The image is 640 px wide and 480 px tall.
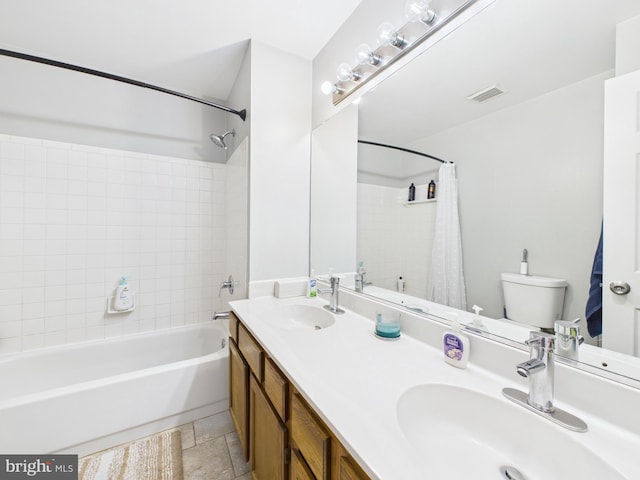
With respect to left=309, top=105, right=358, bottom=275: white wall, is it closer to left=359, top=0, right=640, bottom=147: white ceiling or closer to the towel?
left=359, top=0, right=640, bottom=147: white ceiling

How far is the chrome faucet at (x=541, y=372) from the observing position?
24.7 inches

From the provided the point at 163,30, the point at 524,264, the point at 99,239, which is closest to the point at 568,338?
the point at 524,264

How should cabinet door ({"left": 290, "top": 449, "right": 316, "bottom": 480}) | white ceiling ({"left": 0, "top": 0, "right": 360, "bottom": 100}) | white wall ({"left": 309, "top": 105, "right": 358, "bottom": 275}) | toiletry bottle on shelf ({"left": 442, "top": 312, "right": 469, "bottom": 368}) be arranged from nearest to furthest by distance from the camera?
1. cabinet door ({"left": 290, "top": 449, "right": 316, "bottom": 480})
2. toiletry bottle on shelf ({"left": 442, "top": 312, "right": 469, "bottom": 368})
3. white ceiling ({"left": 0, "top": 0, "right": 360, "bottom": 100})
4. white wall ({"left": 309, "top": 105, "right": 358, "bottom": 275})

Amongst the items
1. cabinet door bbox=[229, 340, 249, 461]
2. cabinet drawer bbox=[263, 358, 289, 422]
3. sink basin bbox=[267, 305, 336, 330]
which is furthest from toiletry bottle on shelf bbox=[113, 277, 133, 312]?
cabinet drawer bbox=[263, 358, 289, 422]

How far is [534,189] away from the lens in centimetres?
77

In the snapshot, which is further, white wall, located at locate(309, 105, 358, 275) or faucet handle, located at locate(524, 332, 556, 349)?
white wall, located at locate(309, 105, 358, 275)

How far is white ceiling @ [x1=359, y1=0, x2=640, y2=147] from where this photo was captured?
0.66 metres

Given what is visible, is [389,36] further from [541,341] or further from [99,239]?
[99,239]

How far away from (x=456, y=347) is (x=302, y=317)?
0.90 metres

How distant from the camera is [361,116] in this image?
4.78 ft

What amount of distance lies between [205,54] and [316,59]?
2.51 feet

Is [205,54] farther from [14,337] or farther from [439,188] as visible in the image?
[14,337]

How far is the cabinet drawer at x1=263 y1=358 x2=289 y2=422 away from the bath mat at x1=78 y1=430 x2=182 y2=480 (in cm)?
87

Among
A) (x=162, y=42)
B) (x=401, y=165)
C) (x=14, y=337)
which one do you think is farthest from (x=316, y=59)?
(x=14, y=337)
